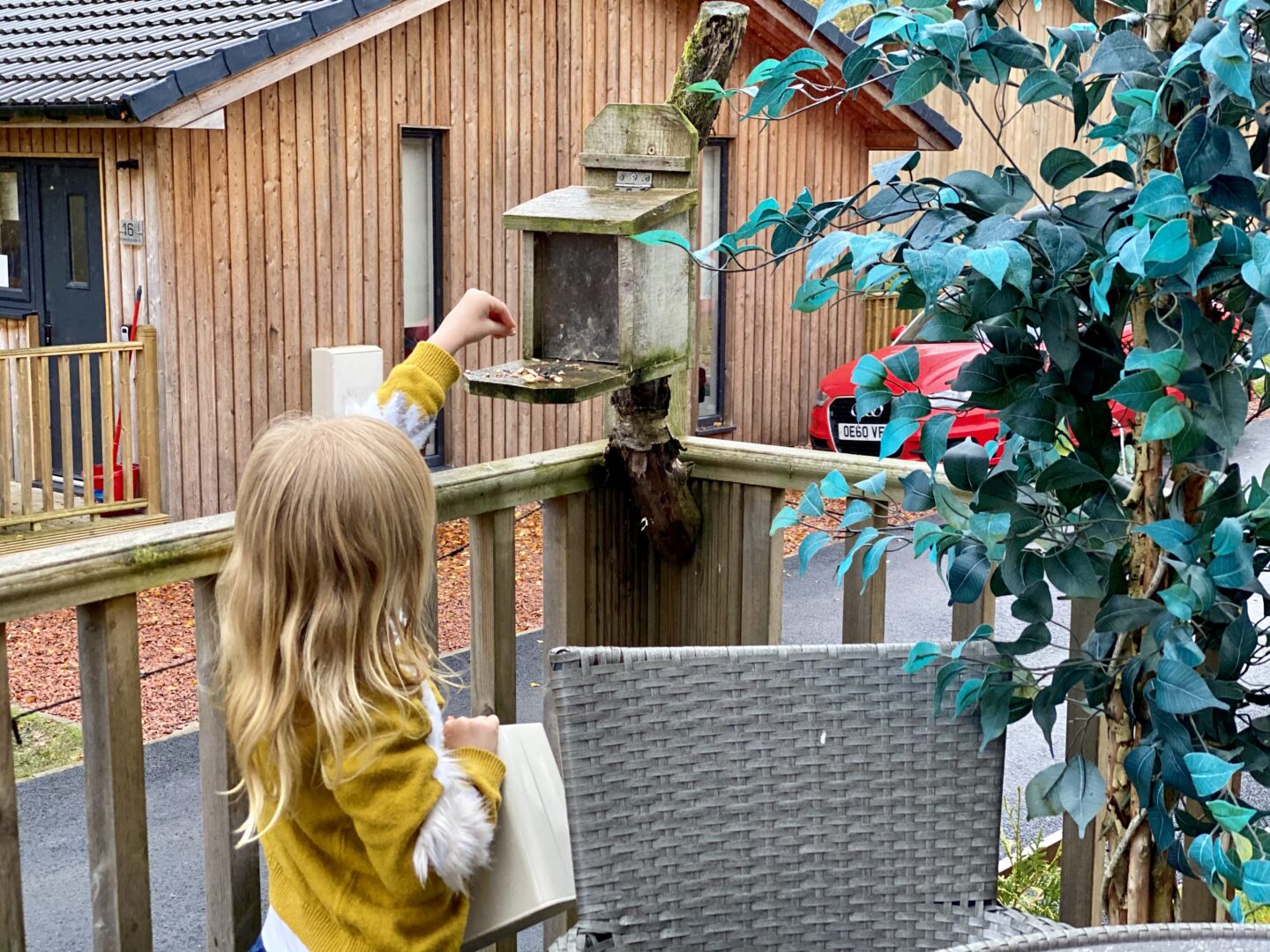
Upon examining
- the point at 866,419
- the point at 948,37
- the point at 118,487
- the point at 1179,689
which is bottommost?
the point at 118,487

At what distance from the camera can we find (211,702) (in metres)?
2.09

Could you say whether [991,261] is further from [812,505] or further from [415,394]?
[415,394]

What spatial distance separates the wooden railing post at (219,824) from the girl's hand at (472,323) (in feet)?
1.74

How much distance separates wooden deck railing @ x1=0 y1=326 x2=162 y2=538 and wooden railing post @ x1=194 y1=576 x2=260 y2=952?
21.6 feet

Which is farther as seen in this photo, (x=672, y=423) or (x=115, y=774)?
(x=672, y=423)

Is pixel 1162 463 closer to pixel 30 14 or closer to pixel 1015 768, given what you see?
pixel 1015 768

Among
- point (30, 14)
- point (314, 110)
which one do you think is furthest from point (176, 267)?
point (30, 14)

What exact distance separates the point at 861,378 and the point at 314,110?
26.2 feet

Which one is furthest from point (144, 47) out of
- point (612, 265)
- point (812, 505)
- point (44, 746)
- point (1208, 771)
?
point (1208, 771)

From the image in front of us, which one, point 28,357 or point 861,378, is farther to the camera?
point 28,357

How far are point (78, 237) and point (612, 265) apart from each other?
24.5 feet

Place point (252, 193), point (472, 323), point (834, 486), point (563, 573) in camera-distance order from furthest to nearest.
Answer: point (252, 193)
point (563, 573)
point (472, 323)
point (834, 486)

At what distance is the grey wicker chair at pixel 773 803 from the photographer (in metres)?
1.96

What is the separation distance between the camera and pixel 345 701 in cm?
176
